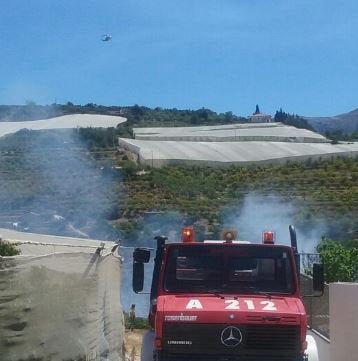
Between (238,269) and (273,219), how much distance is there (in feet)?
71.6

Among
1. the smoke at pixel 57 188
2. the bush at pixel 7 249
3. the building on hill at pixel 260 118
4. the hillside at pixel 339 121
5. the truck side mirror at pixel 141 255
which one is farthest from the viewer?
the hillside at pixel 339 121

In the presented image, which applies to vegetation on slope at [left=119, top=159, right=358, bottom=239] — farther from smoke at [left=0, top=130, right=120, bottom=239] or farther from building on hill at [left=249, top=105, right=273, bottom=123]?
building on hill at [left=249, top=105, right=273, bottom=123]

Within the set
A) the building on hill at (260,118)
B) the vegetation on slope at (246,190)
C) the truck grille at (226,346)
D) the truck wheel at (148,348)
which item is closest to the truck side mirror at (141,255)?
the truck wheel at (148,348)

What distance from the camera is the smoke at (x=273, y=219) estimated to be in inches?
1083

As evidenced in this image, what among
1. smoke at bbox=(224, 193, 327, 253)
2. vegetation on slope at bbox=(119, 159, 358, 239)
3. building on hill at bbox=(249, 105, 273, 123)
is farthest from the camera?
building on hill at bbox=(249, 105, 273, 123)

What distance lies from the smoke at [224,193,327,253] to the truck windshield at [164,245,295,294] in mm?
13547

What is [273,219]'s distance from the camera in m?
32.0

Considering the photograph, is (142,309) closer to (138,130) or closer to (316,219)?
(316,219)

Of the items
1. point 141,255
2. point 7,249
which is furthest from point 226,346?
point 7,249

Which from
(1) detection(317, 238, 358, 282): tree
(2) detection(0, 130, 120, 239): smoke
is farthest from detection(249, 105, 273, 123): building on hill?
(1) detection(317, 238, 358, 282): tree

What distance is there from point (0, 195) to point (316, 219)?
14.8 metres

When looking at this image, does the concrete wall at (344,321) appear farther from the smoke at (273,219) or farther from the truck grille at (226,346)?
the smoke at (273,219)

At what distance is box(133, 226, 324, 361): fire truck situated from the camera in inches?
376

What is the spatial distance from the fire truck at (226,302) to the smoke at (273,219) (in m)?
13.5
